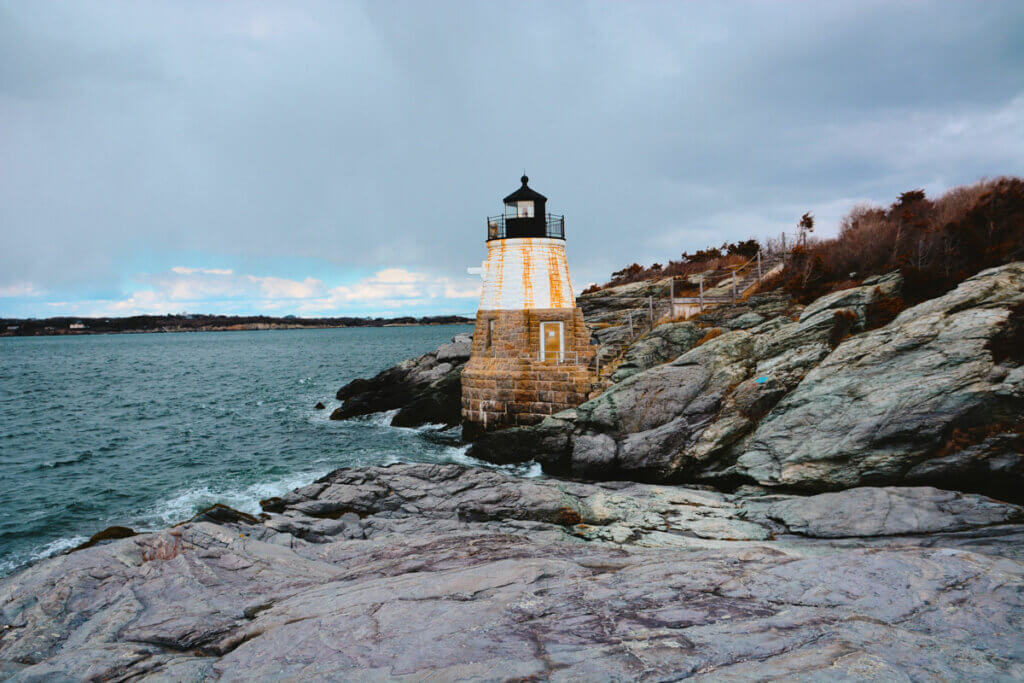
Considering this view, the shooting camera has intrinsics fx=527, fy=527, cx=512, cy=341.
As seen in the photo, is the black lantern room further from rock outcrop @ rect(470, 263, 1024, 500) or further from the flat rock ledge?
the flat rock ledge

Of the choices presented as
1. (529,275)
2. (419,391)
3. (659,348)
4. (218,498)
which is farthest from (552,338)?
(218,498)

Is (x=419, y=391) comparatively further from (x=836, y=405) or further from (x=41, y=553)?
(x=836, y=405)

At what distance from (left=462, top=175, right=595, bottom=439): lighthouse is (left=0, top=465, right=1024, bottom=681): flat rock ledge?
11.9 meters

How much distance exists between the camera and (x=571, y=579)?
6.77 meters

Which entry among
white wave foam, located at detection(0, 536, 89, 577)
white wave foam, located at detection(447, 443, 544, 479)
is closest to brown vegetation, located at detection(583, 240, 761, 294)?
Answer: white wave foam, located at detection(447, 443, 544, 479)

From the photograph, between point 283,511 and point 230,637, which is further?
point 283,511

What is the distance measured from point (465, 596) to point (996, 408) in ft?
38.5

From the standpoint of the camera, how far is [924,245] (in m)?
17.5

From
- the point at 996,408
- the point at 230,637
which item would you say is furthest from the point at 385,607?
the point at 996,408

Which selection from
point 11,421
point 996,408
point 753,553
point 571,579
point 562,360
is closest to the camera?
point 571,579

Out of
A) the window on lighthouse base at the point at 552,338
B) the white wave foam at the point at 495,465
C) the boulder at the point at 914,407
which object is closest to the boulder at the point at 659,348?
the window on lighthouse base at the point at 552,338

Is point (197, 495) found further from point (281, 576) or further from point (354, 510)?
point (281, 576)

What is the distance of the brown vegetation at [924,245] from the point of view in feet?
52.5

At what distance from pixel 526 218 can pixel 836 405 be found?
14.8 meters
